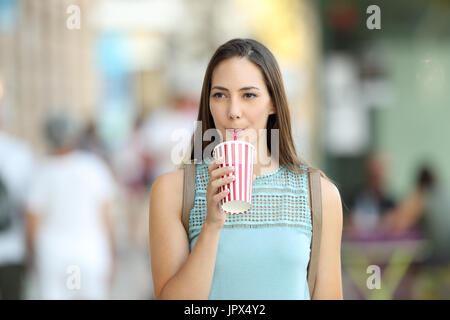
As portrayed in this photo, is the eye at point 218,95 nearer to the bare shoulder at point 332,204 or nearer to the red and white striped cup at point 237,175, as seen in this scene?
the red and white striped cup at point 237,175

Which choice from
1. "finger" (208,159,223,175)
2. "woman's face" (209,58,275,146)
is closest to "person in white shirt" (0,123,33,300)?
"woman's face" (209,58,275,146)

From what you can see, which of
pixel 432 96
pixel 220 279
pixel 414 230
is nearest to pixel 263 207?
pixel 220 279

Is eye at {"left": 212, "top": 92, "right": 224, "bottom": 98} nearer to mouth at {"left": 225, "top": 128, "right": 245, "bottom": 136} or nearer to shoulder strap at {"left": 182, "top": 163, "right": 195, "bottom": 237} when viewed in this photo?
mouth at {"left": 225, "top": 128, "right": 245, "bottom": 136}

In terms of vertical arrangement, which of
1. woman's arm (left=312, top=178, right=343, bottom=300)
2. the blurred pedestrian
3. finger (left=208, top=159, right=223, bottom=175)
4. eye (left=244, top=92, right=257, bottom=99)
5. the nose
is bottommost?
the blurred pedestrian

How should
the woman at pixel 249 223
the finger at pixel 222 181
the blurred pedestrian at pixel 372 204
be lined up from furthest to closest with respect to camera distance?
1. the blurred pedestrian at pixel 372 204
2. the woman at pixel 249 223
3. the finger at pixel 222 181

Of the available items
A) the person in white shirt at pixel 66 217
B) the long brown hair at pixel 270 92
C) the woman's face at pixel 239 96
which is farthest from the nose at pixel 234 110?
the person in white shirt at pixel 66 217

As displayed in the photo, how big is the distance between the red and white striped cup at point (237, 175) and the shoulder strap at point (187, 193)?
185mm

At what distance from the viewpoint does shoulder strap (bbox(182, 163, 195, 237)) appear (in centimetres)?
166

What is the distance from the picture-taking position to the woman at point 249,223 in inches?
62.5

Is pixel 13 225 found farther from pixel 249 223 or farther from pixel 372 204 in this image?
pixel 372 204

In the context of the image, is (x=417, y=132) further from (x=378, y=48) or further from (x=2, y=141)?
(x=2, y=141)

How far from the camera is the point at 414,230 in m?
6.39

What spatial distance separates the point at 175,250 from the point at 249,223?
0.20 m

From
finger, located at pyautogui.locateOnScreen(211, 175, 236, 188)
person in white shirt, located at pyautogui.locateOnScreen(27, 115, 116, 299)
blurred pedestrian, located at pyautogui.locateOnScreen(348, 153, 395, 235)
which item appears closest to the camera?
finger, located at pyautogui.locateOnScreen(211, 175, 236, 188)
